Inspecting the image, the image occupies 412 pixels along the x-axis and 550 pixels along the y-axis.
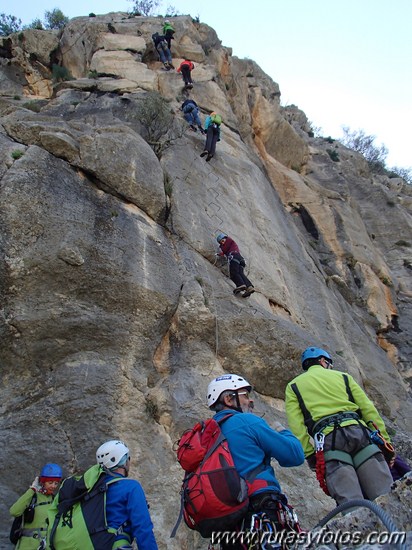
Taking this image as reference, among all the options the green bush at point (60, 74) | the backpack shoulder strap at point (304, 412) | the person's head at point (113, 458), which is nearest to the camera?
the person's head at point (113, 458)

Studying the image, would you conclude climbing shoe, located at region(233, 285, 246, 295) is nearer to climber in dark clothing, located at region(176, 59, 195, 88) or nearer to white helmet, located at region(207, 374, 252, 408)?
white helmet, located at region(207, 374, 252, 408)

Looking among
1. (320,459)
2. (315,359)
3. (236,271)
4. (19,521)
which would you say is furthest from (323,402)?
(236,271)

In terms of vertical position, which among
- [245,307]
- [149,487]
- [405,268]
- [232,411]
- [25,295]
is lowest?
[149,487]

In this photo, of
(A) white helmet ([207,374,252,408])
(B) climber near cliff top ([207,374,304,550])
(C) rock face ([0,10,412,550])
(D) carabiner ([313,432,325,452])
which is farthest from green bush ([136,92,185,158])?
(B) climber near cliff top ([207,374,304,550])

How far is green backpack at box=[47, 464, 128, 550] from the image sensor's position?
4.18 meters

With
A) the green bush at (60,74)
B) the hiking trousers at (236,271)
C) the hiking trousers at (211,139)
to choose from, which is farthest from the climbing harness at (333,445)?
the green bush at (60,74)

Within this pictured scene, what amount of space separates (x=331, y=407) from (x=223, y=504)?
5.64 feet

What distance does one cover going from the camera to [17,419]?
6594mm

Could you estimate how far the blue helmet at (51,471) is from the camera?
5812 mm

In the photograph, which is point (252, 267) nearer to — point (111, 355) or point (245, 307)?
point (245, 307)

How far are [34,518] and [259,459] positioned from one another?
10.1 feet

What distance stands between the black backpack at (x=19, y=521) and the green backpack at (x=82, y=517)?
1.15 meters

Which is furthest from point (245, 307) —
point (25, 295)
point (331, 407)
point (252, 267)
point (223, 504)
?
point (223, 504)

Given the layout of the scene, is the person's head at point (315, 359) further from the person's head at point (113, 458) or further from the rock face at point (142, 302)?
the rock face at point (142, 302)
